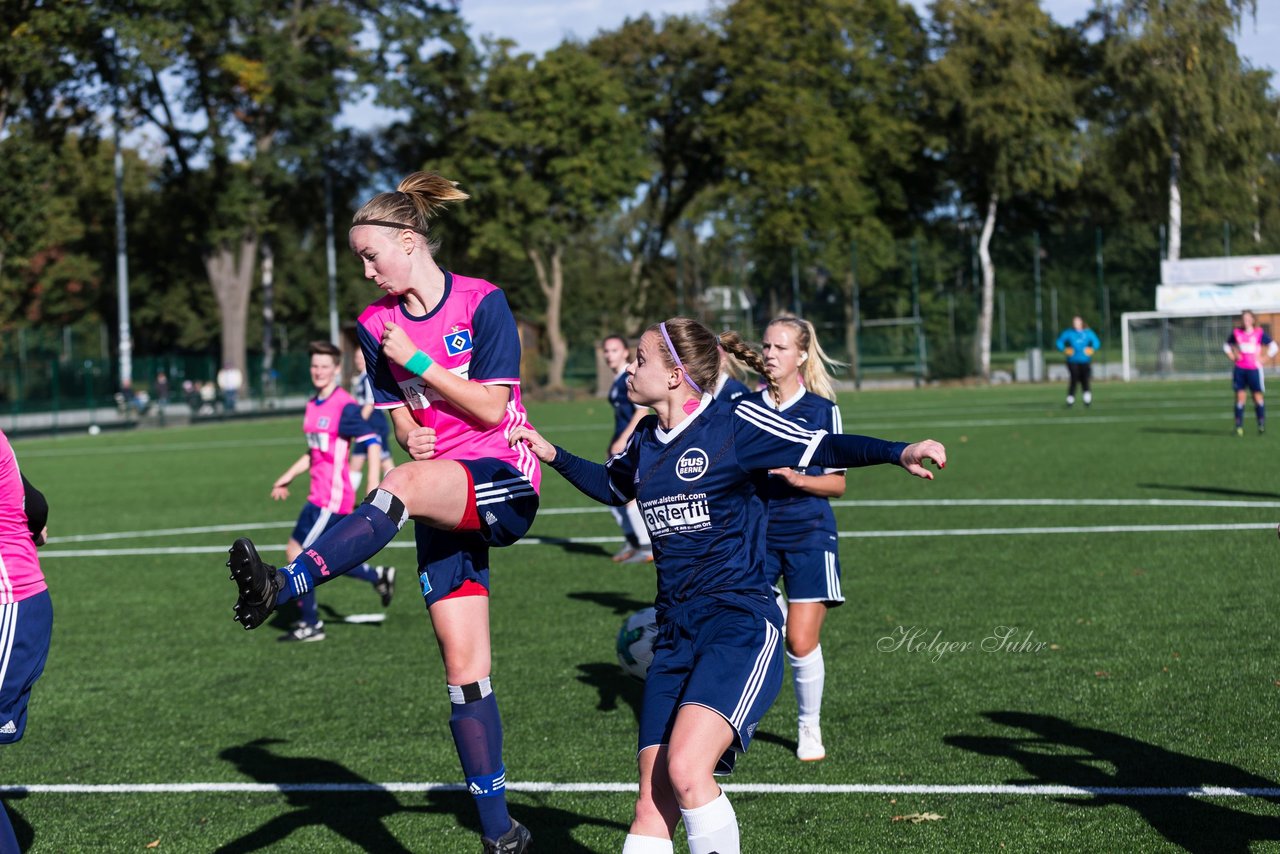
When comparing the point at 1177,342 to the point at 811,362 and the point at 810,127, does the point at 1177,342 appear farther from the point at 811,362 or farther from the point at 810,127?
the point at 811,362

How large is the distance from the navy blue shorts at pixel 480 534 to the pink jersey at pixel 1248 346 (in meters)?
20.8

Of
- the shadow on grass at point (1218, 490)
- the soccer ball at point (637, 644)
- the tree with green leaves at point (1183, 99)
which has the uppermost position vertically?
the tree with green leaves at point (1183, 99)

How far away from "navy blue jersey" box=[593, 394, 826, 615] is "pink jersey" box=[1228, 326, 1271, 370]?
2059cm

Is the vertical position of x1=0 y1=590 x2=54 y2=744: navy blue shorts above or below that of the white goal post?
below

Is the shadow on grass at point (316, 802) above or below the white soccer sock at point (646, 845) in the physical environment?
below

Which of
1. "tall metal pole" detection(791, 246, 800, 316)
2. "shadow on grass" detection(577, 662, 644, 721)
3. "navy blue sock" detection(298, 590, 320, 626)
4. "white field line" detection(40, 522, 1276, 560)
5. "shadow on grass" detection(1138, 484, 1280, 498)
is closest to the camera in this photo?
"shadow on grass" detection(577, 662, 644, 721)

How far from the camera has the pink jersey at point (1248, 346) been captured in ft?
74.9

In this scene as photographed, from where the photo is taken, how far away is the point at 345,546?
4.17 m

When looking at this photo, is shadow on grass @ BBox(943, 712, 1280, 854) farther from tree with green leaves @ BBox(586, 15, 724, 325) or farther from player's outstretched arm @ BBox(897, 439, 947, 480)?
tree with green leaves @ BBox(586, 15, 724, 325)

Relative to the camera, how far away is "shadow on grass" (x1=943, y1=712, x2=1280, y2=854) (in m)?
5.21

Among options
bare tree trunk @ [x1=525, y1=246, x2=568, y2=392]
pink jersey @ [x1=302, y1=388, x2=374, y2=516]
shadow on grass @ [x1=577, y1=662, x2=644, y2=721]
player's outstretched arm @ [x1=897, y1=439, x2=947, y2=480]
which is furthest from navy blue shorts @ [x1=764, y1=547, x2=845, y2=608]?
bare tree trunk @ [x1=525, y1=246, x2=568, y2=392]

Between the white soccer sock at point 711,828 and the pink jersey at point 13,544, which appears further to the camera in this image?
the pink jersey at point 13,544

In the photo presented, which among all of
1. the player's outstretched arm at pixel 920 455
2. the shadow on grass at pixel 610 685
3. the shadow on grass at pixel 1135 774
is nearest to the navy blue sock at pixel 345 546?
the player's outstretched arm at pixel 920 455

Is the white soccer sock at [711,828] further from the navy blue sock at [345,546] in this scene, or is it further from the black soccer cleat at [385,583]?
the black soccer cleat at [385,583]
